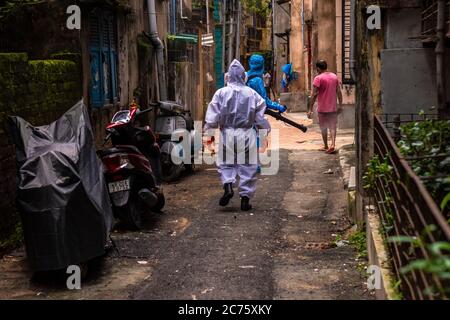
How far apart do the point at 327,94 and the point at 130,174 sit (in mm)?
6763

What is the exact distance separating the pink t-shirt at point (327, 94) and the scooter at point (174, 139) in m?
2.71

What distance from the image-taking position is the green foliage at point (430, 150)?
14.1 ft

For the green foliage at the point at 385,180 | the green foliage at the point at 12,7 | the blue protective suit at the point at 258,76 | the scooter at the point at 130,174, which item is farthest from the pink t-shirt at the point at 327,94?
the green foliage at the point at 385,180

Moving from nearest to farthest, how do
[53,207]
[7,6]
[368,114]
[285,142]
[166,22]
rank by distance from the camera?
[53,207]
[368,114]
[7,6]
[285,142]
[166,22]

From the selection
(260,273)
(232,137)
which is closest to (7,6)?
(232,137)

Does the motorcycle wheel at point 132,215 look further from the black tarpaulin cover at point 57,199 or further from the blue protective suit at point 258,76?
the blue protective suit at point 258,76

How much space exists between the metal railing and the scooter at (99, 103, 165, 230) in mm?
2844

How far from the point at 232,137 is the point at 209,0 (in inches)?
748

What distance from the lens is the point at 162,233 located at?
299 inches

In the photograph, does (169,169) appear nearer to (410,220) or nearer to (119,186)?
(119,186)

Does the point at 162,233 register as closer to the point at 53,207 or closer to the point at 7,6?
the point at 53,207

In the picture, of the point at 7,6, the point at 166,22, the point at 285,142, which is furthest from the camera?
the point at 166,22
